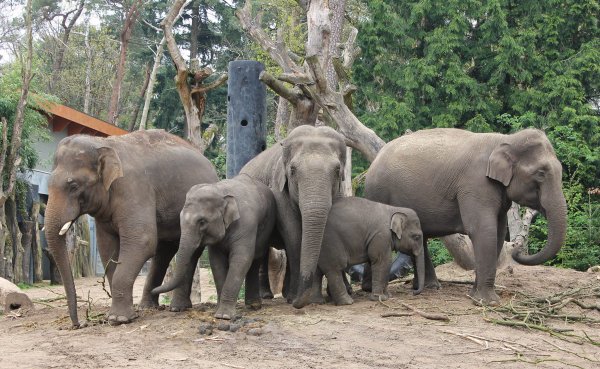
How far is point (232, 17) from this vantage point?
119 ft

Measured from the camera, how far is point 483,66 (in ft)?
77.0

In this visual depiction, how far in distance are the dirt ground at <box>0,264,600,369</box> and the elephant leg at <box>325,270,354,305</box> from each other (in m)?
0.12

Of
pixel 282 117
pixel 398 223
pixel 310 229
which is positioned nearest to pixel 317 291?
pixel 310 229

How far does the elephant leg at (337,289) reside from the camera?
27.9 ft

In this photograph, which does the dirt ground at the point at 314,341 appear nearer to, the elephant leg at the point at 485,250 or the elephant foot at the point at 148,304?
the elephant leg at the point at 485,250

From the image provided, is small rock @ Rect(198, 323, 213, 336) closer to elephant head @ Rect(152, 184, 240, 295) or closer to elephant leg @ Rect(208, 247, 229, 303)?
elephant head @ Rect(152, 184, 240, 295)

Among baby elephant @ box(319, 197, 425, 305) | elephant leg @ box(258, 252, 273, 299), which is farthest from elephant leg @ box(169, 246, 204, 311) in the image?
elephant leg @ box(258, 252, 273, 299)

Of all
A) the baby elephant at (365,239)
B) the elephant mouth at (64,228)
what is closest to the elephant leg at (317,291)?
the baby elephant at (365,239)

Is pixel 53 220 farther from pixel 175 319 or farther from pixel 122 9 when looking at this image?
pixel 122 9

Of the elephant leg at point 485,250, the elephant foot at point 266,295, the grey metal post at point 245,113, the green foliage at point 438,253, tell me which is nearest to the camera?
the elephant leg at point 485,250

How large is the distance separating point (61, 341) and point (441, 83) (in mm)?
17213

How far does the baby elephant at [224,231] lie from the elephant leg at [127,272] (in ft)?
0.85

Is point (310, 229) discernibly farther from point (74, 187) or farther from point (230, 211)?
point (74, 187)

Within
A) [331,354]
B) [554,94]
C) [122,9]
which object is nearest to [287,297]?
[331,354]
